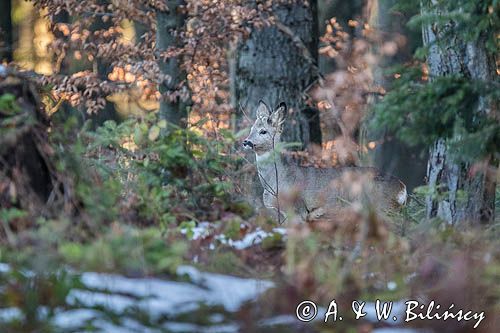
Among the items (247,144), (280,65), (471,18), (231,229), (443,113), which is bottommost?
(231,229)

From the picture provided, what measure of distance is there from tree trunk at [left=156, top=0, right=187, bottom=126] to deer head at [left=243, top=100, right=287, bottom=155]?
43.2 inches

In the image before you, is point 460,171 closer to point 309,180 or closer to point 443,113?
point 443,113

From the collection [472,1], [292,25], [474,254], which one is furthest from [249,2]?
[474,254]

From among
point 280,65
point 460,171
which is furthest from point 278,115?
point 460,171

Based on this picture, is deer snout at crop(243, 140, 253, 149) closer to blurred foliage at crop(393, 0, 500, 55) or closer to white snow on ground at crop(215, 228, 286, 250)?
blurred foliage at crop(393, 0, 500, 55)

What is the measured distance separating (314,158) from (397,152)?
9421mm

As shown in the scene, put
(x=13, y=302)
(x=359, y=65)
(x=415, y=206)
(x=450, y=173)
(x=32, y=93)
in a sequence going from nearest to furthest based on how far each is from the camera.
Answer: (x=13, y=302), (x=32, y=93), (x=450, y=173), (x=415, y=206), (x=359, y=65)

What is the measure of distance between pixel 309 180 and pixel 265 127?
93 cm

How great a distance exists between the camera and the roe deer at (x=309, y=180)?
1295cm

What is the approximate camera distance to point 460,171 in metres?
10.3

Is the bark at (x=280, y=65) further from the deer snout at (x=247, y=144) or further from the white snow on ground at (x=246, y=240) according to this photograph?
the white snow on ground at (x=246, y=240)

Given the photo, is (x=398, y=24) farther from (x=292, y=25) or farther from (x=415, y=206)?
(x=415, y=206)

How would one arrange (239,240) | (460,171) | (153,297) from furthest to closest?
(460,171) → (239,240) → (153,297)

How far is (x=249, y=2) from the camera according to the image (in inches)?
551
